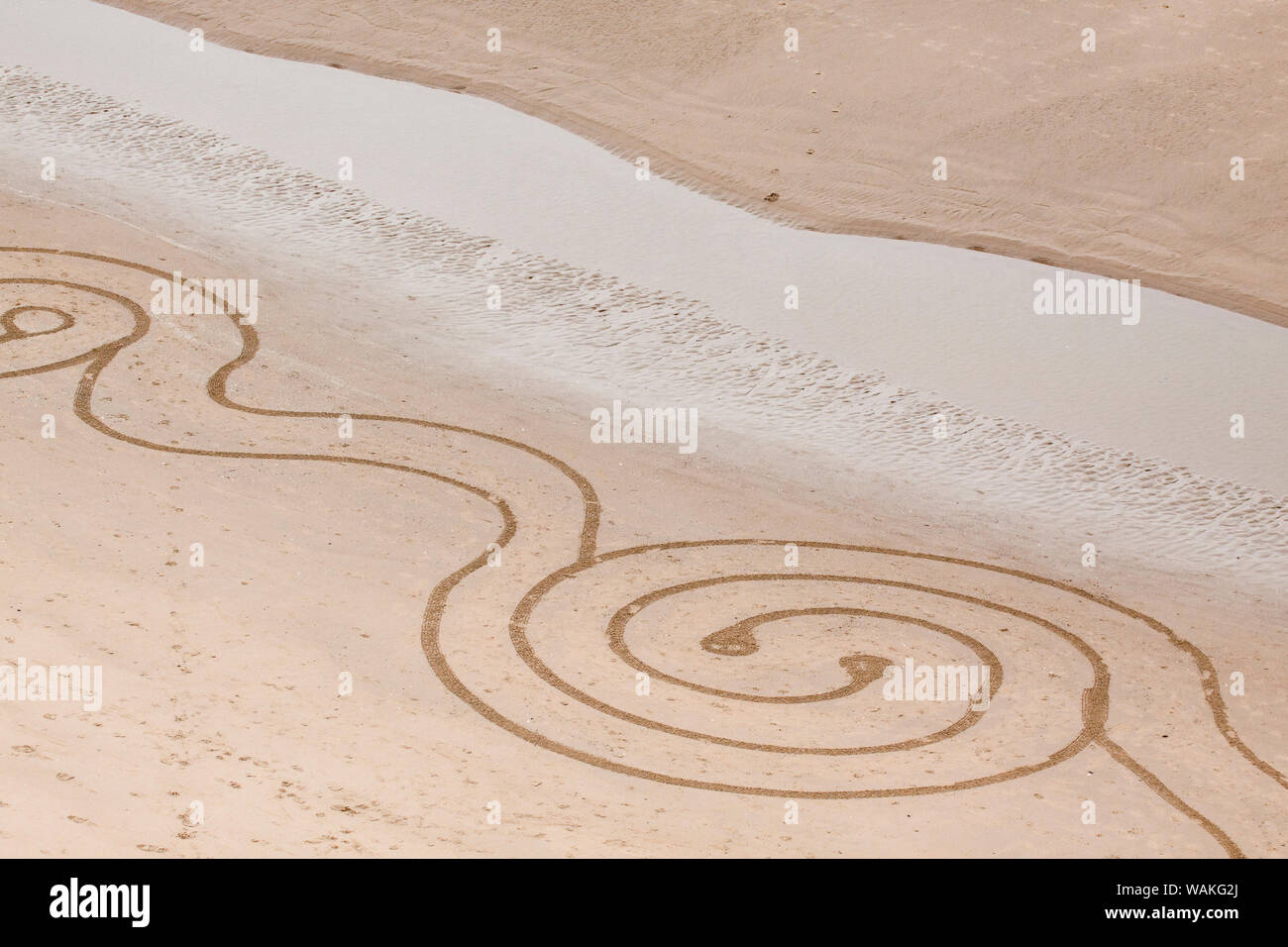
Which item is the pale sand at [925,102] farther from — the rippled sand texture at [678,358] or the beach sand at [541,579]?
the rippled sand texture at [678,358]

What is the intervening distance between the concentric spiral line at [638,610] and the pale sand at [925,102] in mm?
2792

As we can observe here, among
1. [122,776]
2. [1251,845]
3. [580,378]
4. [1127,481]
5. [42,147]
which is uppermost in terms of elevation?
[42,147]

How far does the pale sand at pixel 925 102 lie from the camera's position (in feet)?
26.5

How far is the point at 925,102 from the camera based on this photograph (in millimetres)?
8945

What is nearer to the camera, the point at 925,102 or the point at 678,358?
the point at 678,358

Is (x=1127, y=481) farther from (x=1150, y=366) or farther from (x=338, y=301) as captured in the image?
(x=338, y=301)

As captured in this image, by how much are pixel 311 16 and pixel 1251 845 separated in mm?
8143

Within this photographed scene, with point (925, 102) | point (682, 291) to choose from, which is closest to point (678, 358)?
point (682, 291)

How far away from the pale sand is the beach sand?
0.12m

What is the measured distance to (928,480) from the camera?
632cm

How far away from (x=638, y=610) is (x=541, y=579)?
1.24 feet

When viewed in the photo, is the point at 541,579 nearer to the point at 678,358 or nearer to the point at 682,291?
the point at 678,358

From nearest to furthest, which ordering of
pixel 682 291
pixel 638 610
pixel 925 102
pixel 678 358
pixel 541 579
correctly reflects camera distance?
1. pixel 638 610
2. pixel 541 579
3. pixel 678 358
4. pixel 682 291
5. pixel 925 102

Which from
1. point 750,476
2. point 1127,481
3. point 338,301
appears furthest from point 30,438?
point 1127,481
